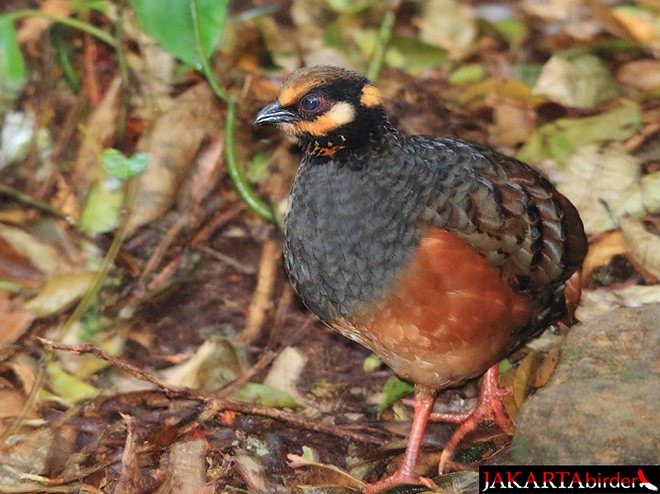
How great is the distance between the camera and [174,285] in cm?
527

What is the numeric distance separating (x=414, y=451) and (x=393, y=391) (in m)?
0.54

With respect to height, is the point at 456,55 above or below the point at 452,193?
below

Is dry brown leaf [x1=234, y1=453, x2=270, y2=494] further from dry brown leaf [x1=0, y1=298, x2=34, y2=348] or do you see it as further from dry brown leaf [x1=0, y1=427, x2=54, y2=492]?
dry brown leaf [x1=0, y1=298, x2=34, y2=348]

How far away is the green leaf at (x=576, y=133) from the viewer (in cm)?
554

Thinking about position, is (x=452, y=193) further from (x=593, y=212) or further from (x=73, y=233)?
(x=73, y=233)

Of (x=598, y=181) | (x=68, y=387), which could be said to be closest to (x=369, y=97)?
(x=598, y=181)

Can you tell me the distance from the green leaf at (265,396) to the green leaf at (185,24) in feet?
5.04

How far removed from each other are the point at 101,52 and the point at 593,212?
317 centimetres

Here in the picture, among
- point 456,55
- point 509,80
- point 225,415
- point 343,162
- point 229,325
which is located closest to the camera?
point 343,162

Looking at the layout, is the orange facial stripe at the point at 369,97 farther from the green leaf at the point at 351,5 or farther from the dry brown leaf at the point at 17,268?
the green leaf at the point at 351,5

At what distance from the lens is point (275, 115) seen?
4164 millimetres

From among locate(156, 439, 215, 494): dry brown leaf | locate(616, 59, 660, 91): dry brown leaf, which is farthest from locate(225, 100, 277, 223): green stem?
locate(616, 59, 660, 91): dry brown leaf

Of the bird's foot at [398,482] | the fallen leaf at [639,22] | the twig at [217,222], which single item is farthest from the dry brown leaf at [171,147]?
the fallen leaf at [639,22]

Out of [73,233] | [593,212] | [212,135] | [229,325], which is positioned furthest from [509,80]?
[73,233]
